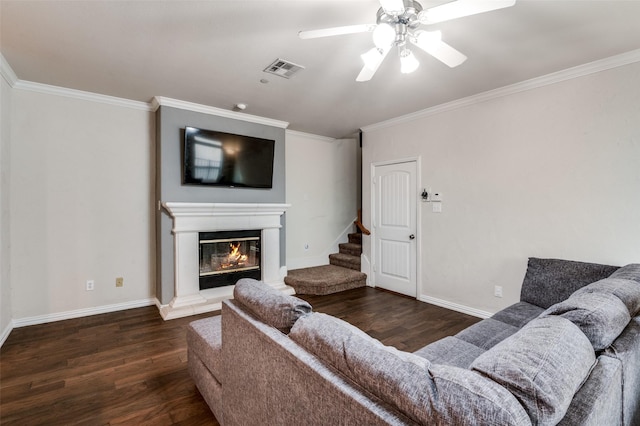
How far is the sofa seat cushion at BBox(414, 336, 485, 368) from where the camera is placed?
166 cm

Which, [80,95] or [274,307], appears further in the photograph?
[80,95]

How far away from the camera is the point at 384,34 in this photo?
1.68m

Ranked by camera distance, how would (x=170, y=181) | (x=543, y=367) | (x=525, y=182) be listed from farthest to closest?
(x=170, y=181), (x=525, y=182), (x=543, y=367)

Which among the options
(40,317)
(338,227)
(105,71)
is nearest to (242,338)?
(105,71)

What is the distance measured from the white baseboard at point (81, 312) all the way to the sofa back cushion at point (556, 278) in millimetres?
4201

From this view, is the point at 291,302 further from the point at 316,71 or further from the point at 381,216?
the point at 381,216

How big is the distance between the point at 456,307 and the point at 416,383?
3.32 meters

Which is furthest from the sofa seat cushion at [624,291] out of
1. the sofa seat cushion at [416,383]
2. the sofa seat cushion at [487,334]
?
the sofa seat cushion at [416,383]

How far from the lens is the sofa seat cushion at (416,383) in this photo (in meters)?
0.67

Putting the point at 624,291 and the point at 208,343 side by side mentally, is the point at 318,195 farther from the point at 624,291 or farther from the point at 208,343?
the point at 624,291

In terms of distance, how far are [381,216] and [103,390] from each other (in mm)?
3747

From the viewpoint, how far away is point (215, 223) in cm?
383

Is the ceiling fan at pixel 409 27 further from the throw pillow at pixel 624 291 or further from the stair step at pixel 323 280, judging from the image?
the stair step at pixel 323 280

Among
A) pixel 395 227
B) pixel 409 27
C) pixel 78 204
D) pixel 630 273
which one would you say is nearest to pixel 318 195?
pixel 395 227
